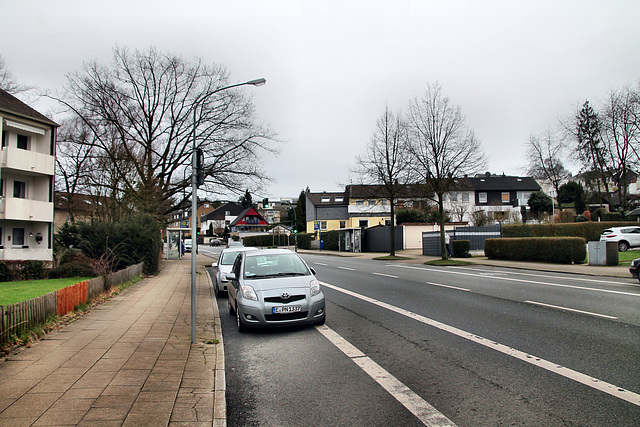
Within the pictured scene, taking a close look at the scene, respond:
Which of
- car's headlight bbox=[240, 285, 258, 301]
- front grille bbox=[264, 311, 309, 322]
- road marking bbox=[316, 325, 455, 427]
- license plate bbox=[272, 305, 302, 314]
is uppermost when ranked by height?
car's headlight bbox=[240, 285, 258, 301]

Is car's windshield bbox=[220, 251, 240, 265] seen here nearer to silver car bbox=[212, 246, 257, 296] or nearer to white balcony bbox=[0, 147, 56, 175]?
silver car bbox=[212, 246, 257, 296]

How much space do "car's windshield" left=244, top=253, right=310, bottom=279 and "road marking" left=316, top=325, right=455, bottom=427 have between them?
7.11ft

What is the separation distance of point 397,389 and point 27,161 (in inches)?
1267

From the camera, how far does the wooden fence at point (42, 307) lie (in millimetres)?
6414

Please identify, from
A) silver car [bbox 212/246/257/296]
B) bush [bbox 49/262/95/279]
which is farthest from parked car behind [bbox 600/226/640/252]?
bush [bbox 49/262/95/279]

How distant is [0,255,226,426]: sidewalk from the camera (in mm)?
4051

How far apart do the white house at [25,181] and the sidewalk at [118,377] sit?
990 inches

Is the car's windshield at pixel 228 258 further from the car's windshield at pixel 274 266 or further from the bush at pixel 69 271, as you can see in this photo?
the bush at pixel 69 271

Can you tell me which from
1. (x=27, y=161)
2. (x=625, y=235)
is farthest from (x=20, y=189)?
(x=625, y=235)

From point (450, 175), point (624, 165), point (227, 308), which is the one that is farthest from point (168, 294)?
point (624, 165)

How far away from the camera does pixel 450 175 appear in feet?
84.8

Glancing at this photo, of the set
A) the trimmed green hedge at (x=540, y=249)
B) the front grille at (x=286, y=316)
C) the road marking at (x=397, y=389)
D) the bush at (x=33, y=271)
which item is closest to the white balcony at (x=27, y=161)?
the bush at (x=33, y=271)

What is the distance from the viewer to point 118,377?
5203mm

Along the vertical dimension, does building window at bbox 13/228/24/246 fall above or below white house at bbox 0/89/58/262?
below
